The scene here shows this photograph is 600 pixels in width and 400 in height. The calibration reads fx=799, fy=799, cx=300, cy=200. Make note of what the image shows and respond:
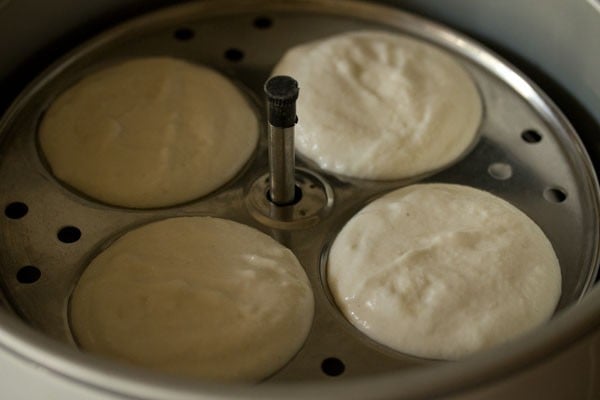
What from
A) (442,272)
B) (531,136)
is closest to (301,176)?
(442,272)

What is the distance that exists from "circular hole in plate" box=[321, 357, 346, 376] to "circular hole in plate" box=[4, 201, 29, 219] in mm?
485

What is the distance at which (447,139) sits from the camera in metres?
1.21

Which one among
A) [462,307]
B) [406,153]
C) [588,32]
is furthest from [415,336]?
[588,32]

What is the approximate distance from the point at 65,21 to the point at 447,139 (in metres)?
0.66

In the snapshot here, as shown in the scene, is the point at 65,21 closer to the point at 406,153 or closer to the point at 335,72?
the point at 335,72

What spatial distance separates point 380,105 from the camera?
49.1 inches

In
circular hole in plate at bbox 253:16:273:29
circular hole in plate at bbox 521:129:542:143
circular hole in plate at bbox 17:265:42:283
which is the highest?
circular hole in plate at bbox 253:16:273:29

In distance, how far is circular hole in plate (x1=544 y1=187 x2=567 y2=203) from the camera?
1.17 meters

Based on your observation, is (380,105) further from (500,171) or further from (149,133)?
(149,133)

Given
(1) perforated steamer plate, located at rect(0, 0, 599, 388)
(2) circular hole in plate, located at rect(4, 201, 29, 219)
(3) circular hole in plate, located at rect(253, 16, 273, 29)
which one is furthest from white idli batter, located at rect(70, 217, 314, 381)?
(3) circular hole in plate, located at rect(253, 16, 273, 29)

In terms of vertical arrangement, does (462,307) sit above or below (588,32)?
below

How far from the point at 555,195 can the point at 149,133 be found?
24.1 inches

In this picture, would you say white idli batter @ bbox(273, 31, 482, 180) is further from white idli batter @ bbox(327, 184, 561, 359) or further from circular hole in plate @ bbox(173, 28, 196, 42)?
circular hole in plate @ bbox(173, 28, 196, 42)

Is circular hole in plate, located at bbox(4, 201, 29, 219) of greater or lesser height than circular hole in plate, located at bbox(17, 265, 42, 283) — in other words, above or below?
above
